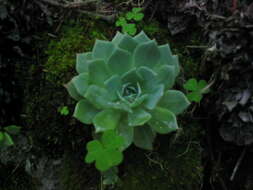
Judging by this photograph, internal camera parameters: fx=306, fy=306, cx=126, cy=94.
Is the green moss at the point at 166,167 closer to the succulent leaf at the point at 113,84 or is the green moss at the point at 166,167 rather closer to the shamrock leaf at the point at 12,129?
the succulent leaf at the point at 113,84

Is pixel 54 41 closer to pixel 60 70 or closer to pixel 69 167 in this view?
pixel 60 70

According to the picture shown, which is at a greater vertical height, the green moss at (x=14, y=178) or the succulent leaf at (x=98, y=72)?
the succulent leaf at (x=98, y=72)

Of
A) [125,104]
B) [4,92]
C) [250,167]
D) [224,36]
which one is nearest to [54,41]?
[4,92]

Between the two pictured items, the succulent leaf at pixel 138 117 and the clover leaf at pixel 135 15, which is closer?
the succulent leaf at pixel 138 117

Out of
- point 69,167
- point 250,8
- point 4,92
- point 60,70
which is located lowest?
point 69,167

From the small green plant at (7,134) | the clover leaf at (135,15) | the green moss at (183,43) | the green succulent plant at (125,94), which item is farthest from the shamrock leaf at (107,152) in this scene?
the clover leaf at (135,15)

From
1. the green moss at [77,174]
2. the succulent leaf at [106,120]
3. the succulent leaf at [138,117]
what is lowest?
the green moss at [77,174]

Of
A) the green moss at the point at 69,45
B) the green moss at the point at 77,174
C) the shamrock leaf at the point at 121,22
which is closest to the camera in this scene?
the green moss at the point at 77,174

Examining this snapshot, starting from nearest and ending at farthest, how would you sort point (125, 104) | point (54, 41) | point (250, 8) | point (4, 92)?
point (125, 104) < point (250, 8) < point (4, 92) < point (54, 41)

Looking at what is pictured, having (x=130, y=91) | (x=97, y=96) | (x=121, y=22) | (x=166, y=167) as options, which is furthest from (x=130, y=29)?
(x=166, y=167)
